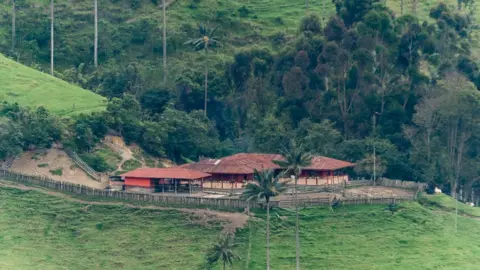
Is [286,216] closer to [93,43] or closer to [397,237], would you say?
[397,237]

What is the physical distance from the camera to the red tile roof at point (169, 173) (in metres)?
91.9

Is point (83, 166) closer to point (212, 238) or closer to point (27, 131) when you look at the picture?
point (27, 131)

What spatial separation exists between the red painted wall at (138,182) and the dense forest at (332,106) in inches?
401

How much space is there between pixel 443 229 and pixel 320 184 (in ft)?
43.5

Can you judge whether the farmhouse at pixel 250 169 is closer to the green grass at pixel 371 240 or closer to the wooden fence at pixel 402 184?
the wooden fence at pixel 402 184

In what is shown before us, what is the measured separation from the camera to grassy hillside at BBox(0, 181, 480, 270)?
267 ft

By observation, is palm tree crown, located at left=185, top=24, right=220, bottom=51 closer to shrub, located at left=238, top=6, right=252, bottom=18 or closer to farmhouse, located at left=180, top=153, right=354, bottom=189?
shrub, located at left=238, top=6, right=252, bottom=18

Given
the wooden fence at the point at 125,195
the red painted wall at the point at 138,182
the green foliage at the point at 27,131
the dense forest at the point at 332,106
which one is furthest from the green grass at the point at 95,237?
the dense forest at the point at 332,106

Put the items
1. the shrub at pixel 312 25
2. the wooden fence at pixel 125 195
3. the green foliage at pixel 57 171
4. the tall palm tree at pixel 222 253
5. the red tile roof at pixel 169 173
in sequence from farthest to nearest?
the shrub at pixel 312 25
the green foliage at pixel 57 171
the red tile roof at pixel 169 173
the wooden fence at pixel 125 195
the tall palm tree at pixel 222 253

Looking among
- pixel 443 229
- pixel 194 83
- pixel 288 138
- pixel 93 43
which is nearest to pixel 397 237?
pixel 443 229

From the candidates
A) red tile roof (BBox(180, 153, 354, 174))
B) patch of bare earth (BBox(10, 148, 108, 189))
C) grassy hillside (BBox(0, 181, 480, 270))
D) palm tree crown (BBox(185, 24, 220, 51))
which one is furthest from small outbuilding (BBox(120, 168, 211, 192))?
palm tree crown (BBox(185, 24, 220, 51))

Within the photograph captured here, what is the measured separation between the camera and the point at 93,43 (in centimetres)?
13938

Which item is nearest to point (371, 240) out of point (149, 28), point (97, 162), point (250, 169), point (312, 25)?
point (250, 169)

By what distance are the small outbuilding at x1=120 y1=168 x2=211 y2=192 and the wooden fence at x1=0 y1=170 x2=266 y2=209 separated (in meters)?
2.95
